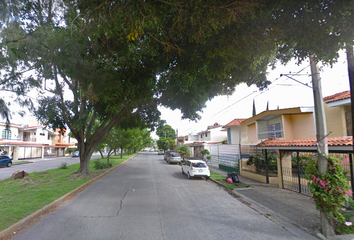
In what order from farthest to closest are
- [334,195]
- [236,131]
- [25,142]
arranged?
[25,142] < [236,131] < [334,195]

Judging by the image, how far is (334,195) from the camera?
502 cm

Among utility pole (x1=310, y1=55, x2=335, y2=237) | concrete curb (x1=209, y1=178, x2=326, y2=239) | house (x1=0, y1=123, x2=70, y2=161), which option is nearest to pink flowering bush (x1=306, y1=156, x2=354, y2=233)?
utility pole (x1=310, y1=55, x2=335, y2=237)

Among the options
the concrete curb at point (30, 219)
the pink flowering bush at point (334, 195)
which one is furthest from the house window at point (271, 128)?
the concrete curb at point (30, 219)

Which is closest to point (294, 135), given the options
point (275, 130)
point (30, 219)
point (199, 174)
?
point (275, 130)

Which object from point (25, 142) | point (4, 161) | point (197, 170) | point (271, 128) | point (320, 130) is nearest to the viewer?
point (320, 130)

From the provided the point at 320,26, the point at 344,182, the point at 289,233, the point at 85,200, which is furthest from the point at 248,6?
the point at 85,200

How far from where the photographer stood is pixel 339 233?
4973 mm

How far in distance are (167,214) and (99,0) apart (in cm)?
610

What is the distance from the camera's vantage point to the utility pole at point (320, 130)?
5059 mm

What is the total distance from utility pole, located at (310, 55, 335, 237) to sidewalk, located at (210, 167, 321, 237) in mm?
300

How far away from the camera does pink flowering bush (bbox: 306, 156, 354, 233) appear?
194 inches

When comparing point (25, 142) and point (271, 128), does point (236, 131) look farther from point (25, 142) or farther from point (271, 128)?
point (25, 142)

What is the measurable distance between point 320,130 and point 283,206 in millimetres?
3563

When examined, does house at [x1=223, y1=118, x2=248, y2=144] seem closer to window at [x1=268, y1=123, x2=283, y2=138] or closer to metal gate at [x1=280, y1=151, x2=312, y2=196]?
window at [x1=268, y1=123, x2=283, y2=138]
